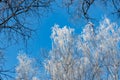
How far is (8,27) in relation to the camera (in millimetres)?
3080

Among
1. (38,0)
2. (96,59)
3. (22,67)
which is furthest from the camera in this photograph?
A: (22,67)

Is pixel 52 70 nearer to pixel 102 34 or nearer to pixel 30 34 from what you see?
pixel 102 34

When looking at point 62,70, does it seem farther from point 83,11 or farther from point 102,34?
point 83,11

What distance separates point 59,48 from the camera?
18812 millimetres

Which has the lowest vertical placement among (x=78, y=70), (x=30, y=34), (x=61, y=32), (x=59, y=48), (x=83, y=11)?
(x=30, y=34)

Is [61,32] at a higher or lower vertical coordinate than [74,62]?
higher

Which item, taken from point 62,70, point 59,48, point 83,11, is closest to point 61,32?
point 59,48

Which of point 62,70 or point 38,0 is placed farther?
point 62,70

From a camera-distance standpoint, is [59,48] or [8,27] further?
[59,48]

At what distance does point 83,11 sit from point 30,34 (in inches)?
21.3

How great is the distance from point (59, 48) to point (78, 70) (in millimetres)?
1688

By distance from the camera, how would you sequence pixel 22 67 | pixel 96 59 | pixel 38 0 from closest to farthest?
pixel 38 0 < pixel 96 59 < pixel 22 67

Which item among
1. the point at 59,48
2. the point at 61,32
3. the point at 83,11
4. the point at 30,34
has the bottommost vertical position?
the point at 30,34

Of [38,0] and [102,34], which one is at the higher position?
[102,34]
